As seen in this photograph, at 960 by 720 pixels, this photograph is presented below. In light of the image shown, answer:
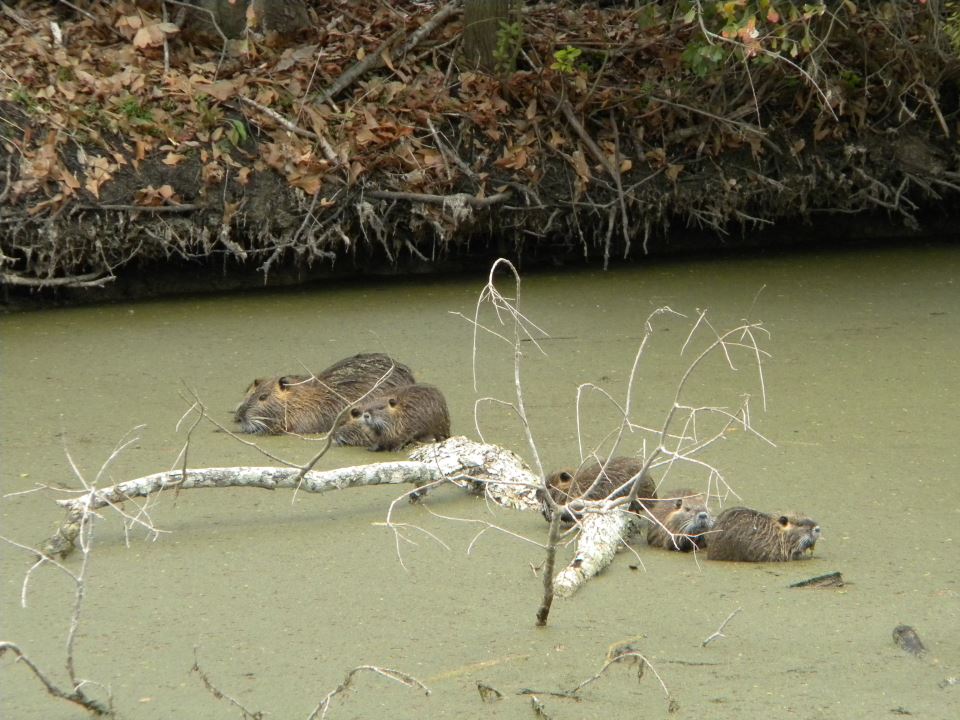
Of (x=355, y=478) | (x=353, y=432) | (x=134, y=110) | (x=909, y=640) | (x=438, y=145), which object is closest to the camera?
(x=909, y=640)

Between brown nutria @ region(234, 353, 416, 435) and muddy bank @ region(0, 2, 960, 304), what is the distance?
1613mm

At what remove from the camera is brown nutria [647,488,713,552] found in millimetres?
4230

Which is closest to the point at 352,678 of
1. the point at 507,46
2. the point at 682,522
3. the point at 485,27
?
the point at 682,522

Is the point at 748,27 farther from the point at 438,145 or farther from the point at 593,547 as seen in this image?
the point at 438,145

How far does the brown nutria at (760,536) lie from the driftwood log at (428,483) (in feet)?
1.05

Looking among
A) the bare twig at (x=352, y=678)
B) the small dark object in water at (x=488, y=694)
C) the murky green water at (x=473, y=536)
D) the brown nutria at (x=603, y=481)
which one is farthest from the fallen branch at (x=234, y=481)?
the small dark object in water at (x=488, y=694)

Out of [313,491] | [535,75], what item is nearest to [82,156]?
Answer: [535,75]

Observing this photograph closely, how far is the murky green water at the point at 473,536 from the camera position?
128 inches

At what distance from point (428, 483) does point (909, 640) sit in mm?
1563

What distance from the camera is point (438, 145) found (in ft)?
25.1

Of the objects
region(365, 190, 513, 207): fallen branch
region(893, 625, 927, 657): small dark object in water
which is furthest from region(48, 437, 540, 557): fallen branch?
region(365, 190, 513, 207): fallen branch

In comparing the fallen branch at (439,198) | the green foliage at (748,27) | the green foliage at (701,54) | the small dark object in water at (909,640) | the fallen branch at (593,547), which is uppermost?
the green foliage at (748,27)

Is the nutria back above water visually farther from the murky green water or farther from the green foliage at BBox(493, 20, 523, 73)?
the green foliage at BBox(493, 20, 523, 73)

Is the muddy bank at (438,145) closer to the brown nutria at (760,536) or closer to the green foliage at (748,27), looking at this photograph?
the green foliage at (748,27)
